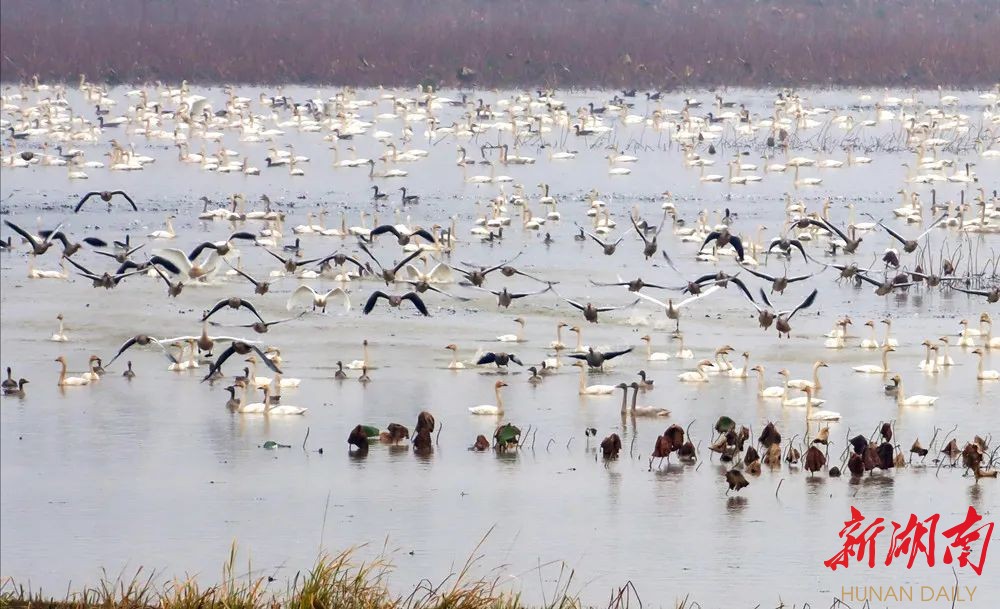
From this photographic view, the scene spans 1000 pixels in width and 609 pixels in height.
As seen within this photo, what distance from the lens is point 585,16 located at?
2175 inches

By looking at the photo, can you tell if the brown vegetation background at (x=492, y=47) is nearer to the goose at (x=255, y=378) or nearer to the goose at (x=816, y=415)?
the goose at (x=255, y=378)

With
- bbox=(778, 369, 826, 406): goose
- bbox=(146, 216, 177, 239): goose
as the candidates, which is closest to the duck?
bbox=(778, 369, 826, 406): goose

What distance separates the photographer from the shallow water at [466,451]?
1091cm

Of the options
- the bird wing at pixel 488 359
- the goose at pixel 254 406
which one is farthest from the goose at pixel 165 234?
the goose at pixel 254 406

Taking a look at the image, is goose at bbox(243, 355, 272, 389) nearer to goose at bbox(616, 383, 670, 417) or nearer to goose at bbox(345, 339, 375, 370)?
goose at bbox(345, 339, 375, 370)

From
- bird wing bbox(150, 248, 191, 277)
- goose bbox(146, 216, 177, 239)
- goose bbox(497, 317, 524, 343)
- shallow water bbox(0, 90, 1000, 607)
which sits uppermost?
goose bbox(146, 216, 177, 239)

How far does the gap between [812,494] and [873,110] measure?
3174 cm

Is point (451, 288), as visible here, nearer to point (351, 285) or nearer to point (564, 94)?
point (351, 285)

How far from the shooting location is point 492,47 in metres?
49.4

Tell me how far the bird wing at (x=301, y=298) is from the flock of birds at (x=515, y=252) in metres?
0.03

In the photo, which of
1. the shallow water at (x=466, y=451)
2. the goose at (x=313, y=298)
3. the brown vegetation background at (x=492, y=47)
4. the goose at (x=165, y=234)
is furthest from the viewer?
the brown vegetation background at (x=492, y=47)

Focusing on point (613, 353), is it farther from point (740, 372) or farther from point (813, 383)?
point (813, 383)

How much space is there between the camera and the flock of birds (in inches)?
643

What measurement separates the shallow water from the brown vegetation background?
73.8ft
